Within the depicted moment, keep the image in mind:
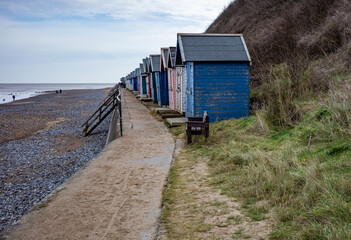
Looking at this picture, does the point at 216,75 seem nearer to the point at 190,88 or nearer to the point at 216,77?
the point at 216,77

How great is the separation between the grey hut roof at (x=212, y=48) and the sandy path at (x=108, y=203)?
477 centimetres

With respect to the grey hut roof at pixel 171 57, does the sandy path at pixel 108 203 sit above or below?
below

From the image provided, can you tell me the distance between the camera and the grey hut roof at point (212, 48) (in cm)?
1153

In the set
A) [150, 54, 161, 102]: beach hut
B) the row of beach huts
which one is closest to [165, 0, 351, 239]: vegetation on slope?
the row of beach huts

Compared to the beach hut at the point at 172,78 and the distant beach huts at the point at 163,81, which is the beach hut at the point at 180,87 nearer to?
the beach hut at the point at 172,78

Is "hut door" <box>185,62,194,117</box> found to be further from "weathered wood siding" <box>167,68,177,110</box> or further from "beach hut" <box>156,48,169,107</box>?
"beach hut" <box>156,48,169,107</box>

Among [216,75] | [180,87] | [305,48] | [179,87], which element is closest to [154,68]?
[179,87]

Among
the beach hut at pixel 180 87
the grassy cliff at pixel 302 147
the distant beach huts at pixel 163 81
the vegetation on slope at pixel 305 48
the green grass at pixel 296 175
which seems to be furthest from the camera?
the distant beach huts at pixel 163 81

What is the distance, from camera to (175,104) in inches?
630

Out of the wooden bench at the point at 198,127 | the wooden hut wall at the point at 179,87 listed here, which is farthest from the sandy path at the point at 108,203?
the wooden hut wall at the point at 179,87

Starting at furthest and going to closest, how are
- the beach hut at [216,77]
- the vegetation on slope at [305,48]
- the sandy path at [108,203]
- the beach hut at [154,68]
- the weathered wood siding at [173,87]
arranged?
the beach hut at [154,68]
the weathered wood siding at [173,87]
the beach hut at [216,77]
the vegetation on slope at [305,48]
the sandy path at [108,203]

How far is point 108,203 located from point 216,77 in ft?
25.7

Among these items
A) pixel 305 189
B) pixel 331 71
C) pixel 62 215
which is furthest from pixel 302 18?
pixel 62 215

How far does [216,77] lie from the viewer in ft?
38.2
